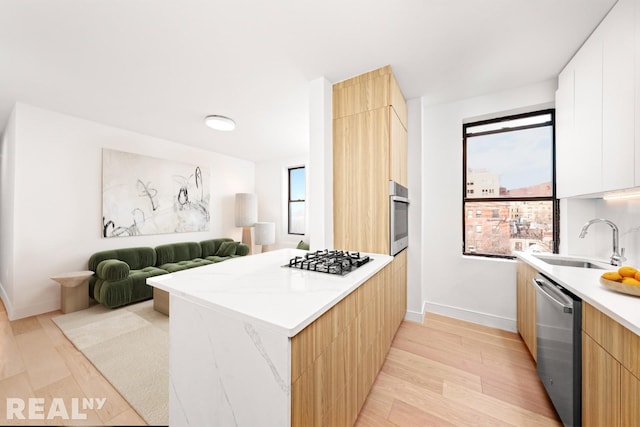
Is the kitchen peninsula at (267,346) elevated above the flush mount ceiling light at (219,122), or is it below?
below

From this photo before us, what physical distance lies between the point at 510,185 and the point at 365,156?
180cm

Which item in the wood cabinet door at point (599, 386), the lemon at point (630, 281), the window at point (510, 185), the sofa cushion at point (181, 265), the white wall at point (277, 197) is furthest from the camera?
the white wall at point (277, 197)

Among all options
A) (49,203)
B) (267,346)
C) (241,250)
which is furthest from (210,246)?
(267,346)

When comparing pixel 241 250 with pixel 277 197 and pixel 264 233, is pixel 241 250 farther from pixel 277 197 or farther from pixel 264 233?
pixel 277 197

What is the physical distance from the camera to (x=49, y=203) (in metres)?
2.95

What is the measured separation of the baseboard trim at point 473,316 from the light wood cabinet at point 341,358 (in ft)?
4.32

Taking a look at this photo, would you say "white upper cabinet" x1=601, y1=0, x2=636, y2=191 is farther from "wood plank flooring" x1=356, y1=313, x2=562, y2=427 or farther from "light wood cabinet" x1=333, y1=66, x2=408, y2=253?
→ "wood plank flooring" x1=356, y1=313, x2=562, y2=427

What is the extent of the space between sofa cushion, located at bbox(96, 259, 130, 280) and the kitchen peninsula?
7.98ft

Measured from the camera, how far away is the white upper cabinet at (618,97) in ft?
4.30

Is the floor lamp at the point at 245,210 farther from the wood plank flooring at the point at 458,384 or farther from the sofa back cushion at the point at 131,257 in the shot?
the wood plank flooring at the point at 458,384

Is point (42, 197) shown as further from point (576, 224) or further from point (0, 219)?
point (576, 224)

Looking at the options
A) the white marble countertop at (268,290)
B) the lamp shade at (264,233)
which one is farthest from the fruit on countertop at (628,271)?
the lamp shade at (264,233)

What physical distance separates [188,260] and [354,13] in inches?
170

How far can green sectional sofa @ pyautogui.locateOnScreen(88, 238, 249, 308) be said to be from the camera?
2.95 m
